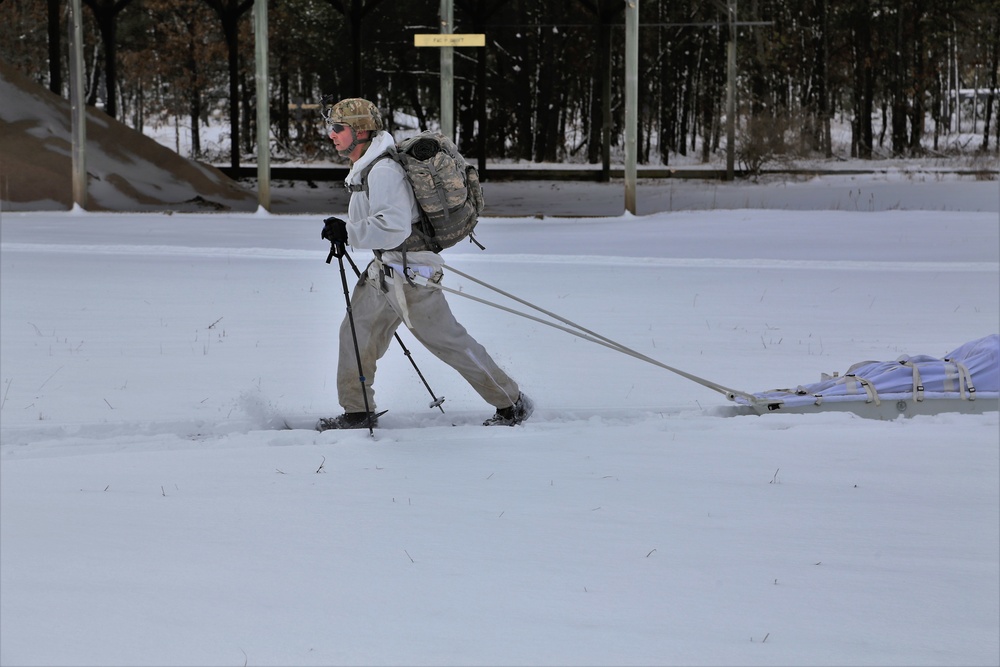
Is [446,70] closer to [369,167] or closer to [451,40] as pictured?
[451,40]

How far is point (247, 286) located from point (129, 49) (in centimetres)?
2932

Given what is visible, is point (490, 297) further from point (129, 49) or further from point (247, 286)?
point (129, 49)

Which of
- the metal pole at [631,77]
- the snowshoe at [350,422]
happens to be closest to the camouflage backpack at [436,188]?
the snowshoe at [350,422]

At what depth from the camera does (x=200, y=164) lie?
21.0 metres

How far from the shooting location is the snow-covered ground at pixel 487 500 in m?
3.67

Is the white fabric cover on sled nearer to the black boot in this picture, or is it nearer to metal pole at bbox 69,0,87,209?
the black boot

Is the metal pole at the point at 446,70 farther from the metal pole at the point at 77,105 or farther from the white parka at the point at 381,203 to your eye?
the white parka at the point at 381,203

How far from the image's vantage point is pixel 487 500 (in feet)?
16.0

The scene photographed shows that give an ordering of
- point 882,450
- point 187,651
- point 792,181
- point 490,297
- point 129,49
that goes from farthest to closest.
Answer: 1. point 129,49
2. point 792,181
3. point 490,297
4. point 882,450
5. point 187,651

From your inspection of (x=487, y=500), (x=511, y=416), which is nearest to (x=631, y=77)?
(x=511, y=416)

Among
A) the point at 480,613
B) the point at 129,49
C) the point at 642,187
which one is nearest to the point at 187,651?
the point at 480,613

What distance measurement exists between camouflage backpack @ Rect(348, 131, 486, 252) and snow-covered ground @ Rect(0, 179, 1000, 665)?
0.99 metres

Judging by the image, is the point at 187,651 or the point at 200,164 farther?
the point at 200,164

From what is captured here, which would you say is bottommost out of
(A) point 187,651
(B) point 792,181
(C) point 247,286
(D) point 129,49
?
(A) point 187,651
